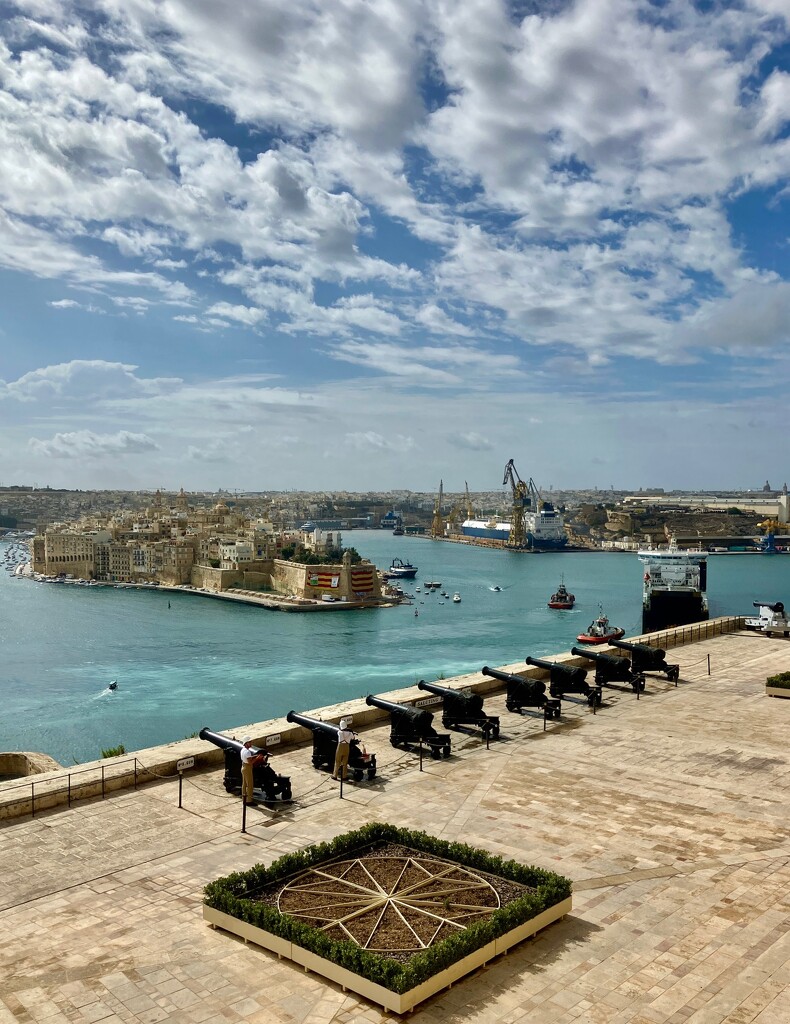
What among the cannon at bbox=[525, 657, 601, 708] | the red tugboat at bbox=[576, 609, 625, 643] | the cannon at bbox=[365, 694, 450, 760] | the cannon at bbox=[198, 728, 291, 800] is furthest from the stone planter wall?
the red tugboat at bbox=[576, 609, 625, 643]

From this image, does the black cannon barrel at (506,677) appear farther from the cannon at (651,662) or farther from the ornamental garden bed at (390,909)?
the ornamental garden bed at (390,909)

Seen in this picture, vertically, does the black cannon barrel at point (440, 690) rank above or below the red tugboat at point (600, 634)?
above

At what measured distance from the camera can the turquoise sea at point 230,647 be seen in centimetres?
2550

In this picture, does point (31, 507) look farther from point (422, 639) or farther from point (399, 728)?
point (399, 728)

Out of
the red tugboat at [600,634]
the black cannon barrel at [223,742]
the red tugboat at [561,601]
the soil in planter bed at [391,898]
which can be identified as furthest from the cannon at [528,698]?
the red tugboat at [561,601]

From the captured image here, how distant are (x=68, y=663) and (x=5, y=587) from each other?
115 ft

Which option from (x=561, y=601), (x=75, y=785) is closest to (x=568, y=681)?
(x=75, y=785)

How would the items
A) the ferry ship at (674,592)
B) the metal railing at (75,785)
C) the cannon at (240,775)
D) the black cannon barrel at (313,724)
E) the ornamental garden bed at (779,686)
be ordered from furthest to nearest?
the ferry ship at (674,592) → the ornamental garden bed at (779,686) → the black cannon barrel at (313,724) → the cannon at (240,775) → the metal railing at (75,785)

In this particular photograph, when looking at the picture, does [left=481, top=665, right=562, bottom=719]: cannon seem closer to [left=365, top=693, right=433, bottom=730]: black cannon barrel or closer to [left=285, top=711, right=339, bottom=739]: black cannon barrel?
[left=365, top=693, right=433, bottom=730]: black cannon barrel

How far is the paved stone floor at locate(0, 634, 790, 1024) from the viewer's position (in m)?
4.33

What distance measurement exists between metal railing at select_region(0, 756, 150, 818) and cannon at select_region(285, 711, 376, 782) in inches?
63.4

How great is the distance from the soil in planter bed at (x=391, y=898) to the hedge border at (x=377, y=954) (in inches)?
2.5

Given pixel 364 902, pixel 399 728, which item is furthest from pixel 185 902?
pixel 399 728

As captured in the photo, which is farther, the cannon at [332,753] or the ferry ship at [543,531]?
the ferry ship at [543,531]
